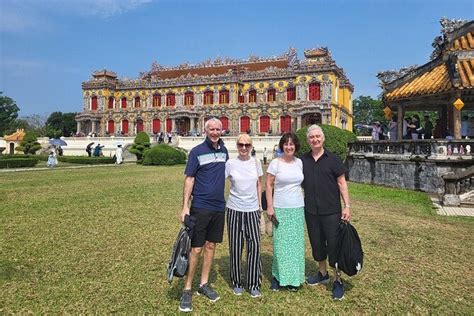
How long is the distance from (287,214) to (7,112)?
84570 millimetres

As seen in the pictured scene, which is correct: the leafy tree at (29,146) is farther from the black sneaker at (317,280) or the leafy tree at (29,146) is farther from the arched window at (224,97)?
the black sneaker at (317,280)

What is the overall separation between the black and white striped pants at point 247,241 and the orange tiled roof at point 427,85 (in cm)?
1046

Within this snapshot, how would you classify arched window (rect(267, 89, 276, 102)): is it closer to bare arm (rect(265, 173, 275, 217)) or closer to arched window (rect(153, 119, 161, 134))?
arched window (rect(153, 119, 161, 134))

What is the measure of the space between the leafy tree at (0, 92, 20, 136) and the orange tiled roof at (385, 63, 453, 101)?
77.4 metres

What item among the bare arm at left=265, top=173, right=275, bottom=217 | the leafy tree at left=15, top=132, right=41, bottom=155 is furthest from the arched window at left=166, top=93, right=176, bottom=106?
the bare arm at left=265, top=173, right=275, bottom=217

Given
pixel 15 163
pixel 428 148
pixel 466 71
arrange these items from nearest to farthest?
pixel 466 71, pixel 428 148, pixel 15 163

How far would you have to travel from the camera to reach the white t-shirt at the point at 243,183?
414 cm

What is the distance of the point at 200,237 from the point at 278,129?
40.6 m

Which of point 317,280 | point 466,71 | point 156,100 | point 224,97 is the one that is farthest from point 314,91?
point 317,280

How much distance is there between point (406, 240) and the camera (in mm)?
6535

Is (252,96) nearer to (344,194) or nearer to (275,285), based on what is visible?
(344,194)

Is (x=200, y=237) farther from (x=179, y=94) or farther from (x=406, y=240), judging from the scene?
(x=179, y=94)

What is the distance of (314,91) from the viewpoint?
1642 inches

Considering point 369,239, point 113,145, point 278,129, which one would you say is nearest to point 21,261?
point 369,239
